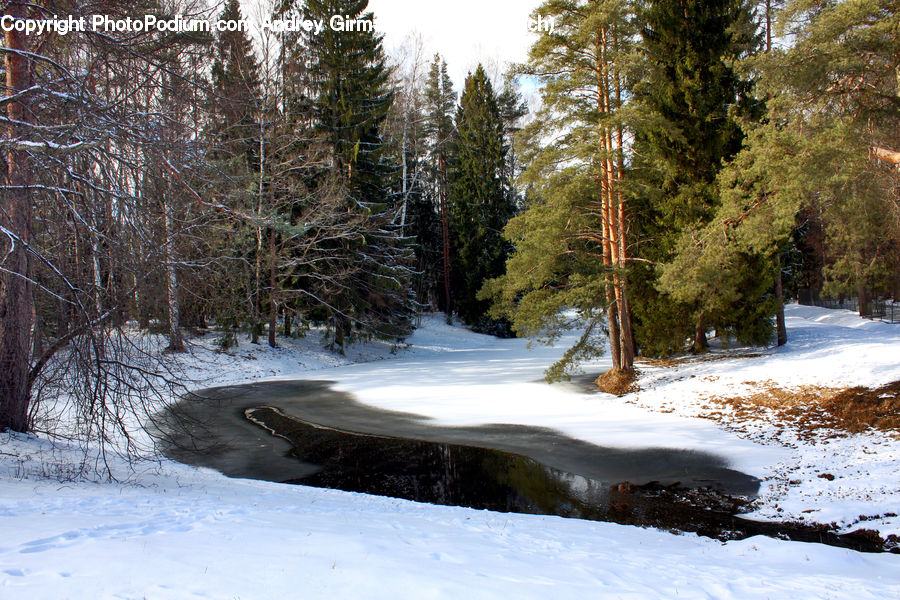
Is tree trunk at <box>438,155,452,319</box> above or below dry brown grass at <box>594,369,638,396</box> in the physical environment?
above

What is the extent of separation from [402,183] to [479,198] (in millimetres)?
5299

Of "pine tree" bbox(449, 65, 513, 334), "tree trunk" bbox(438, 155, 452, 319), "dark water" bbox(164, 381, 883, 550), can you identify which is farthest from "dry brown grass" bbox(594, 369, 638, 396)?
"tree trunk" bbox(438, 155, 452, 319)

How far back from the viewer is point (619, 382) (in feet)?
47.6

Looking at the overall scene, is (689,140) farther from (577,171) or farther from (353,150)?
(353,150)

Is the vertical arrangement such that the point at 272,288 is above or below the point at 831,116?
below

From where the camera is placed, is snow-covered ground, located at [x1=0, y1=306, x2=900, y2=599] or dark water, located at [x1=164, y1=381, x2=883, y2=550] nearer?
snow-covered ground, located at [x1=0, y1=306, x2=900, y2=599]

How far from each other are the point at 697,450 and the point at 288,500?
270 inches

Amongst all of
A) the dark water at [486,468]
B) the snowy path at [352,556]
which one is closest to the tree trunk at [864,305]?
the dark water at [486,468]

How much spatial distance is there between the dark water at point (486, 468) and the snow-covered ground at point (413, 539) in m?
0.53

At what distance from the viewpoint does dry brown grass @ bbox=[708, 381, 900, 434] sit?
8.51m

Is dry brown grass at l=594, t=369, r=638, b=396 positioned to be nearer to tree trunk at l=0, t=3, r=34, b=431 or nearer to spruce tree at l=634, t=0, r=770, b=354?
spruce tree at l=634, t=0, r=770, b=354

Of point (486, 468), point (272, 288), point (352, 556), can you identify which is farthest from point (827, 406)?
point (272, 288)

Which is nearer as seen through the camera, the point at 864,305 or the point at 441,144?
the point at 864,305

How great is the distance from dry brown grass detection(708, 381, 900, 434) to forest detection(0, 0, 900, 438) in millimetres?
2665
